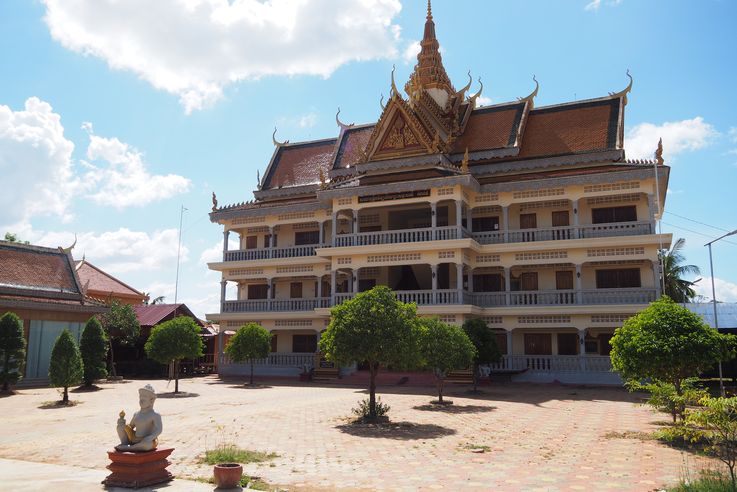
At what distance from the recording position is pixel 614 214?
85.4 ft

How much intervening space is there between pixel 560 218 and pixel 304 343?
1415cm

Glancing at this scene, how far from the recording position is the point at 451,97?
32688 millimetres

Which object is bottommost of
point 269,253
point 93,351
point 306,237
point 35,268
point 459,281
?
point 93,351

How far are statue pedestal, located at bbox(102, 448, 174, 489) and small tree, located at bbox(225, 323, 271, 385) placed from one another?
1746 cm

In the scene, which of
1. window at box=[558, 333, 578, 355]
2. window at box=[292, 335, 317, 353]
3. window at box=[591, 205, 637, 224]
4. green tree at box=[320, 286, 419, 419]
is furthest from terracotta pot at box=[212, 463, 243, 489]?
window at box=[292, 335, 317, 353]

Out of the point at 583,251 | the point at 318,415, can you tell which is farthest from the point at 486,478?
the point at 583,251

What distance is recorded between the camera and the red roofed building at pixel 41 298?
989 inches

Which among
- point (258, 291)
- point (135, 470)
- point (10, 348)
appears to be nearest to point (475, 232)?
point (258, 291)

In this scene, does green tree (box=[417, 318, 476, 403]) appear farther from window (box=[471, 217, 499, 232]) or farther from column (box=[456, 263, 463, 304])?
window (box=[471, 217, 499, 232])

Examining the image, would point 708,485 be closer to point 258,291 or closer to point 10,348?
point 10,348

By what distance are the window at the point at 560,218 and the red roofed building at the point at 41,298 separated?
838 inches

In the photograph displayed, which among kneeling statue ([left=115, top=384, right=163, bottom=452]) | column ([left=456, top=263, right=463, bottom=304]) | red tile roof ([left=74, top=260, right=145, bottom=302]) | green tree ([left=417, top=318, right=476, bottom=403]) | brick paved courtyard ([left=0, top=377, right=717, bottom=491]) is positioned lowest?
brick paved courtyard ([left=0, top=377, right=717, bottom=491])

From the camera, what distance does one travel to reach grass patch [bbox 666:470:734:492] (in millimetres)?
7062

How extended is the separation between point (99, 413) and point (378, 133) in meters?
18.4
